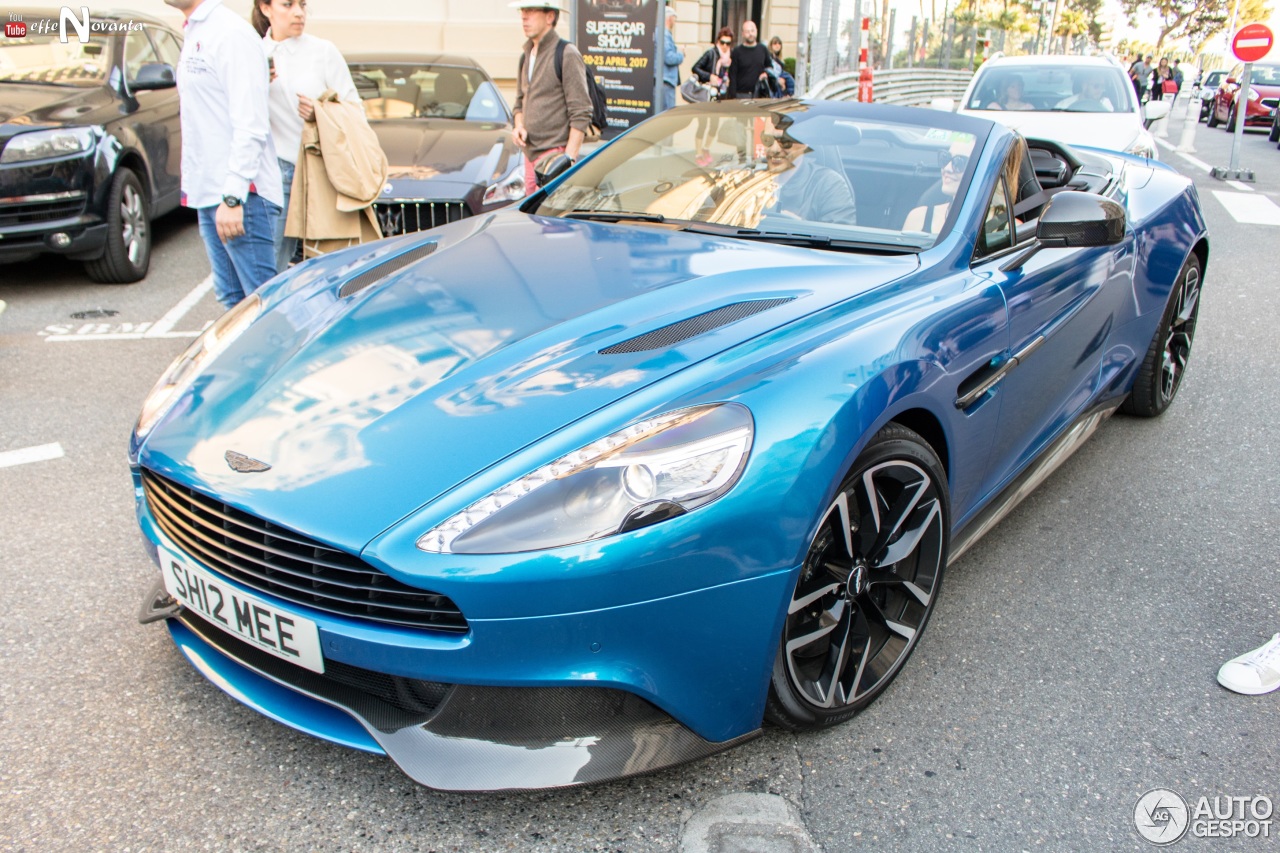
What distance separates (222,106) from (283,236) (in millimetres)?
815

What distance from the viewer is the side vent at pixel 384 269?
2762 mm

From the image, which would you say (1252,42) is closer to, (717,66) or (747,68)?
(747,68)

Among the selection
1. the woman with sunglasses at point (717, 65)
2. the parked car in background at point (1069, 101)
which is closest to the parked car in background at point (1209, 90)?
the woman with sunglasses at point (717, 65)

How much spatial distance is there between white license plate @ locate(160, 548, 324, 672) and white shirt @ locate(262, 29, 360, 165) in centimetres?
292

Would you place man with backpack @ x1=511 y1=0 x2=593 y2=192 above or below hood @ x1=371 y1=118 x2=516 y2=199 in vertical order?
above

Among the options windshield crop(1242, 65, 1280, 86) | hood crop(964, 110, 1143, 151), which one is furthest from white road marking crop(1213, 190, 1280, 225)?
windshield crop(1242, 65, 1280, 86)

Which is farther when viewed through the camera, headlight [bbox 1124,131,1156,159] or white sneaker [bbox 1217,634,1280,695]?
headlight [bbox 1124,131,1156,159]

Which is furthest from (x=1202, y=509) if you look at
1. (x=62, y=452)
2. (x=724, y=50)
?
(x=724, y=50)

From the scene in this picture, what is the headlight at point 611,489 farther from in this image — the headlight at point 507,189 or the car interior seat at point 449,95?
the car interior seat at point 449,95

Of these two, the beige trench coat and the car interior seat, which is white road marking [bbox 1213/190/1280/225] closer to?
the car interior seat

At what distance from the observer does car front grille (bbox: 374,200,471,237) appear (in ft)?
18.7

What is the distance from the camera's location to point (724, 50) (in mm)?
13984

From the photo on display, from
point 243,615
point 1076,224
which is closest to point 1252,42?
point 1076,224

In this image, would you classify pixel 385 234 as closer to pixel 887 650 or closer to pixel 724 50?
pixel 887 650
